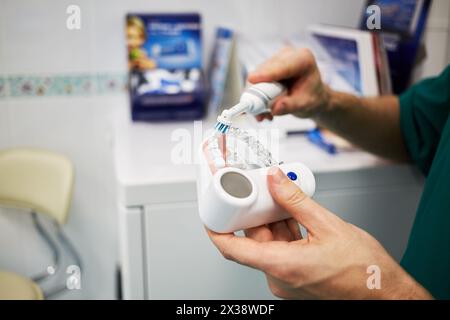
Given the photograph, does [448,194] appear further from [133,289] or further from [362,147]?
→ [133,289]

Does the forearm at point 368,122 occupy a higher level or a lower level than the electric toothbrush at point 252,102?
lower

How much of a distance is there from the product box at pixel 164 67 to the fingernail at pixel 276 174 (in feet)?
1.82

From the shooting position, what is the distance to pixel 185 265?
688mm

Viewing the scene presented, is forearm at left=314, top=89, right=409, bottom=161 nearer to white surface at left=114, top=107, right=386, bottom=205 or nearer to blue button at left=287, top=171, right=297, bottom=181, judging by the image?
white surface at left=114, top=107, right=386, bottom=205

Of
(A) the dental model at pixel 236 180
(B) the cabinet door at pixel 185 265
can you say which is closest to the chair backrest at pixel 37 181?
(B) the cabinet door at pixel 185 265

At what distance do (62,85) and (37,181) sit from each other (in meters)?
0.22

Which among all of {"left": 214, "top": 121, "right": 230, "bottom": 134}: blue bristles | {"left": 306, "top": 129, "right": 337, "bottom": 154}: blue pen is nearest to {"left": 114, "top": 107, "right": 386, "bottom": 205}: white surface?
{"left": 306, "top": 129, "right": 337, "bottom": 154}: blue pen

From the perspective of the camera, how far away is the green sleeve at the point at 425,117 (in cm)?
70

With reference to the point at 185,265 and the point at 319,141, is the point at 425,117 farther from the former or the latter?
the point at 185,265

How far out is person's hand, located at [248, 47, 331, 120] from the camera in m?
0.57

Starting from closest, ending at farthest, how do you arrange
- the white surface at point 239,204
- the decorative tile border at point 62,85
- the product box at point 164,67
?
1. the white surface at point 239,204
2. the decorative tile border at point 62,85
3. the product box at point 164,67

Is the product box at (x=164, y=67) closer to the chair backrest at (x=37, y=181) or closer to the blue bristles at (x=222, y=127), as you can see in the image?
the chair backrest at (x=37, y=181)

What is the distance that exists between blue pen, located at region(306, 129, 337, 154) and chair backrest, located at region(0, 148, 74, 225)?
1.37 ft
